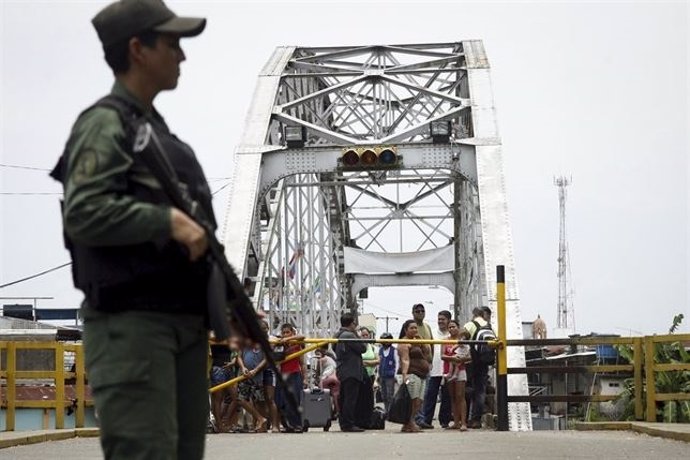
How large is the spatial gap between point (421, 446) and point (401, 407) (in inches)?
133

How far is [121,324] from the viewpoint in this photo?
409 centimetres

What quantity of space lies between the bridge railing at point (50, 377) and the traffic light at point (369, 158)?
24.2 feet

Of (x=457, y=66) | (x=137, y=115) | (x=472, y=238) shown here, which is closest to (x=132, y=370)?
(x=137, y=115)

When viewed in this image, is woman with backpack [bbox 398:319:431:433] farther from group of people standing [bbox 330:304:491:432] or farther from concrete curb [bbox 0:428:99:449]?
concrete curb [bbox 0:428:99:449]

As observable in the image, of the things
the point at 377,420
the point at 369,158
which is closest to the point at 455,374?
the point at 377,420

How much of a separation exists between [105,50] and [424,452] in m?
8.11

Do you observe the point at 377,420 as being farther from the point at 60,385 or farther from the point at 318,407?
the point at 60,385

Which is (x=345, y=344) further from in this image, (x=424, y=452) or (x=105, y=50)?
(x=105, y=50)

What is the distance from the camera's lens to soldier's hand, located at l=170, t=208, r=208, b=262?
4.03 m

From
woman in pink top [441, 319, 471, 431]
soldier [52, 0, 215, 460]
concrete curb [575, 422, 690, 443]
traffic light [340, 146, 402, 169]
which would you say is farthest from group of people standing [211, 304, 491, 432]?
soldier [52, 0, 215, 460]

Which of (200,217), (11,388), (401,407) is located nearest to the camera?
(200,217)

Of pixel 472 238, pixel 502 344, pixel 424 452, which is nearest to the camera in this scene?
pixel 424 452

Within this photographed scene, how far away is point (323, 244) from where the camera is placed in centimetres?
3666

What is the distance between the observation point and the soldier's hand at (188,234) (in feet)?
13.2
